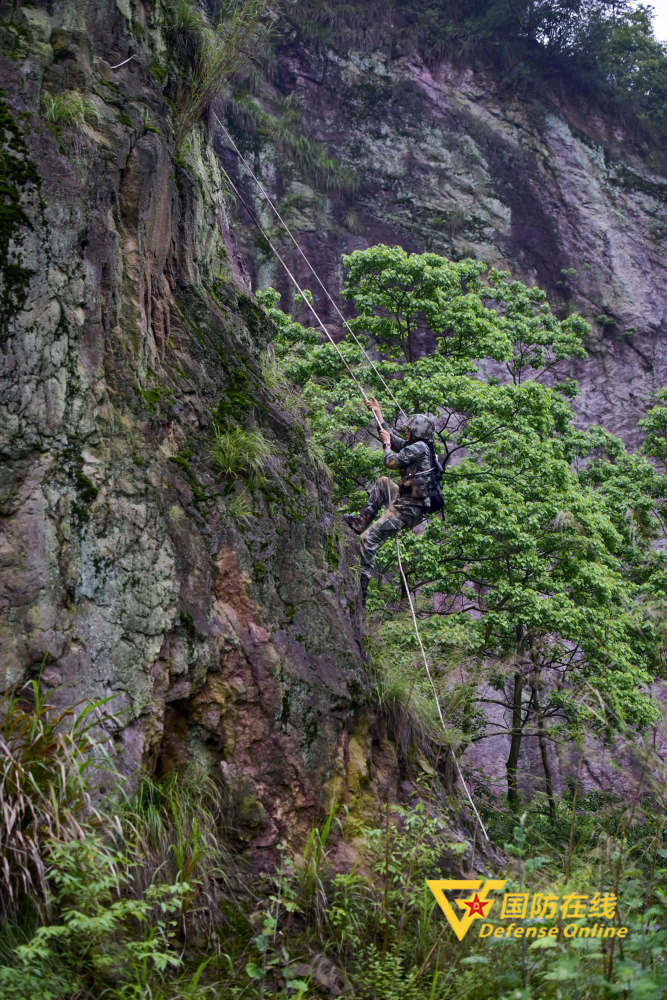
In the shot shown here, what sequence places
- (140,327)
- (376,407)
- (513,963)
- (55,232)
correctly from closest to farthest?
(513,963), (55,232), (140,327), (376,407)

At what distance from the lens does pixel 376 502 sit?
8.53 metres

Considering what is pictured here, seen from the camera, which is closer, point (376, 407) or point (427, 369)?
point (376, 407)

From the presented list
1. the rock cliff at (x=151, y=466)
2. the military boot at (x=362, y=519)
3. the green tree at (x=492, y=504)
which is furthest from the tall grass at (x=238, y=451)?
the green tree at (x=492, y=504)

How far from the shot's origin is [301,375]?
1517 cm

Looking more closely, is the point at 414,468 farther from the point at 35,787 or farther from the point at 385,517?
the point at 35,787

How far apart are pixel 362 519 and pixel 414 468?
0.77 meters

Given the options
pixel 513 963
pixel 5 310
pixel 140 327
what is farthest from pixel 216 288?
pixel 513 963

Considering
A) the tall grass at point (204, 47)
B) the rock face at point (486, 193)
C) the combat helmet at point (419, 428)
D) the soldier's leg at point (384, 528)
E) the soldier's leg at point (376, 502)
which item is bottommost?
the soldier's leg at point (384, 528)

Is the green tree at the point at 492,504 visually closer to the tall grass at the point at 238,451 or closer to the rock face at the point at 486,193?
the tall grass at the point at 238,451

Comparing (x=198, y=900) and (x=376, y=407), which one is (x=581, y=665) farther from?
(x=198, y=900)

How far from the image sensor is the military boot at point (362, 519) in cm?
843

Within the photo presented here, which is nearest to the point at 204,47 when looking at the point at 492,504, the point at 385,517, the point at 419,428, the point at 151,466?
the point at 419,428

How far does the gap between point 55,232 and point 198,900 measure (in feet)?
12.5

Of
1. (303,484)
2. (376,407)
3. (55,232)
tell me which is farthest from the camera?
(376,407)
